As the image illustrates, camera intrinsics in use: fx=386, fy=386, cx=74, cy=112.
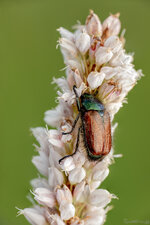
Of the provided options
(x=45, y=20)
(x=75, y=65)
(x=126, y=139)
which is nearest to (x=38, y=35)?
(x=45, y=20)

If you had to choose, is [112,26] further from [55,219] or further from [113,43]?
[55,219]

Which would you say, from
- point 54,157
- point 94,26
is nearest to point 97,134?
point 54,157

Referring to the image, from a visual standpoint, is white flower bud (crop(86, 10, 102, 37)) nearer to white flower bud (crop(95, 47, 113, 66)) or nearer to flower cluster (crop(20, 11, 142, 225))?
flower cluster (crop(20, 11, 142, 225))

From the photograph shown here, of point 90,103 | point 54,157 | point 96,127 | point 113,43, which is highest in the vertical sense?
point 113,43

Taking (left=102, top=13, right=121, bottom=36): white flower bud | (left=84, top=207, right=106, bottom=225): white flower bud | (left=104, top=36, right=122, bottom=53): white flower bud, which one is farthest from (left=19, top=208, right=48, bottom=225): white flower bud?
(left=102, top=13, right=121, bottom=36): white flower bud

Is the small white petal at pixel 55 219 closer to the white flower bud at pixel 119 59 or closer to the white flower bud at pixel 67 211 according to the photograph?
the white flower bud at pixel 67 211

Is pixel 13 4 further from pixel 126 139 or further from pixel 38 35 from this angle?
pixel 126 139
